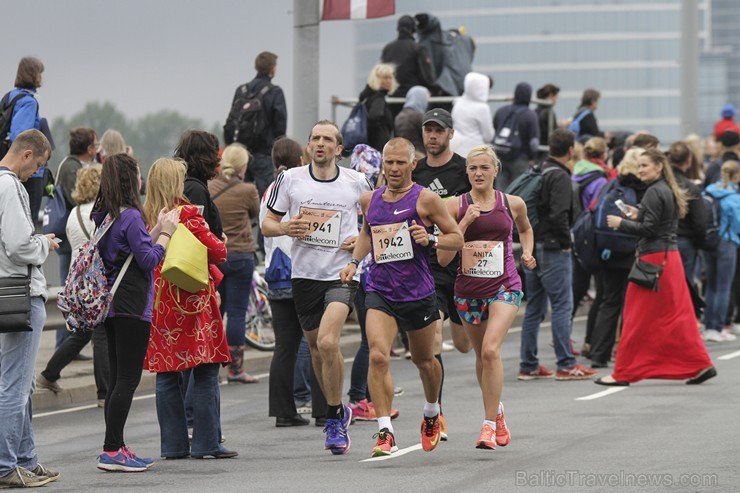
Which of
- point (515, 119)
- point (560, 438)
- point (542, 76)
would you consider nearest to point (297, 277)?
point (560, 438)

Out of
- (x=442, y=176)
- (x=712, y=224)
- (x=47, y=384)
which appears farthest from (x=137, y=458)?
(x=712, y=224)

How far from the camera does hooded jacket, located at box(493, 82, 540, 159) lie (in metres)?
20.4

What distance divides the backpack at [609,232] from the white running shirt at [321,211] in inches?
205

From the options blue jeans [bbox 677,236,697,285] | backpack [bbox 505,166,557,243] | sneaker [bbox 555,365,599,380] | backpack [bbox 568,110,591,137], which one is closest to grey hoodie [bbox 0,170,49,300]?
backpack [bbox 505,166,557,243]

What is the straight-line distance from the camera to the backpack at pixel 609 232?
15117 mm

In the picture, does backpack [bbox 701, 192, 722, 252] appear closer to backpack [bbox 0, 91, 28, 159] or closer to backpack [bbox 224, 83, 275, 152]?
backpack [bbox 224, 83, 275, 152]

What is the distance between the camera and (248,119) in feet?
57.4

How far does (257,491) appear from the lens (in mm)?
8383

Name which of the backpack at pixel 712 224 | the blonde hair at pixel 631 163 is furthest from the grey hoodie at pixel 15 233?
the backpack at pixel 712 224

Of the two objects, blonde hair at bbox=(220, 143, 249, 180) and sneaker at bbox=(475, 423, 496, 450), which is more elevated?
blonde hair at bbox=(220, 143, 249, 180)

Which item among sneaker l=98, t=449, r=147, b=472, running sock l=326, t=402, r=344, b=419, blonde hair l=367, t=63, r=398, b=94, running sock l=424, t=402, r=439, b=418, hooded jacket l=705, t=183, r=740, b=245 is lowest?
sneaker l=98, t=449, r=147, b=472

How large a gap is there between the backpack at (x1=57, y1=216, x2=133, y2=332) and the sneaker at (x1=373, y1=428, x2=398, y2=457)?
1786mm

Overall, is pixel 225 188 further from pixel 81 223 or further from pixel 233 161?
pixel 81 223

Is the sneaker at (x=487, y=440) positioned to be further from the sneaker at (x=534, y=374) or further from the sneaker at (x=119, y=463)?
the sneaker at (x=534, y=374)
